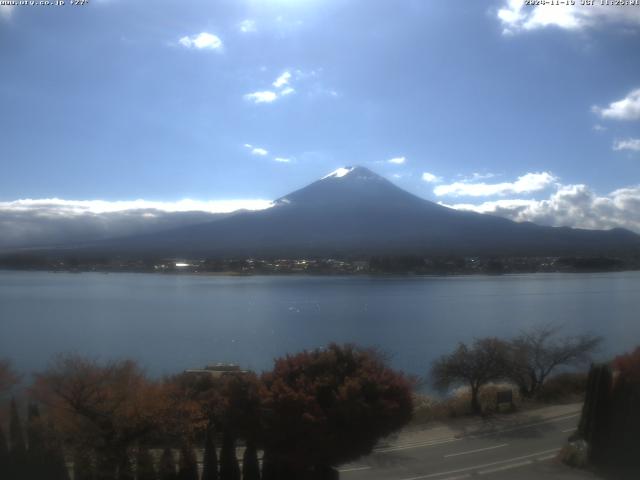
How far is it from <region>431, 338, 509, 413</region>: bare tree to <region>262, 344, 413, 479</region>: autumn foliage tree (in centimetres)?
658

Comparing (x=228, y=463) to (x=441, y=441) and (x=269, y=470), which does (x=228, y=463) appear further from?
(x=441, y=441)

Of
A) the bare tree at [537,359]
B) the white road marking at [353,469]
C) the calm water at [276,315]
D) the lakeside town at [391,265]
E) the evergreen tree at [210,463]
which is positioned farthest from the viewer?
the lakeside town at [391,265]

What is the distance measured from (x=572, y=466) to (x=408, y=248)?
52.2 metres

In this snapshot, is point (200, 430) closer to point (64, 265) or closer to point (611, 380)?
point (611, 380)

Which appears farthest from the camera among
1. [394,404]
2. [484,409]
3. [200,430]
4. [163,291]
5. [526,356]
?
[163,291]

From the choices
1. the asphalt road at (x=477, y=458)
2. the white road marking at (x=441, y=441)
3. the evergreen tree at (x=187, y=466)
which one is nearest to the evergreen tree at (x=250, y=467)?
the evergreen tree at (x=187, y=466)

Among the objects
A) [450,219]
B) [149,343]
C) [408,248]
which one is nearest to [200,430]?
[149,343]

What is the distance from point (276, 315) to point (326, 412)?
67.9 feet

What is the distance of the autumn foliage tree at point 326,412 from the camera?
21.2ft

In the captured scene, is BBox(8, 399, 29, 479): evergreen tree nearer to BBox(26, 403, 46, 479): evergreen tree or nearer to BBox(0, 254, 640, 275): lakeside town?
BBox(26, 403, 46, 479): evergreen tree

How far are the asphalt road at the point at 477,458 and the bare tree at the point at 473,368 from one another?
2699mm

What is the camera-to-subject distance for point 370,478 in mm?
7645

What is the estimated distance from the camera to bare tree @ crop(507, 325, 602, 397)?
1419 centimetres

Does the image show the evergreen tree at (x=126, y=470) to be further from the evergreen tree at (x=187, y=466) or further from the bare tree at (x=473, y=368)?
the bare tree at (x=473, y=368)
